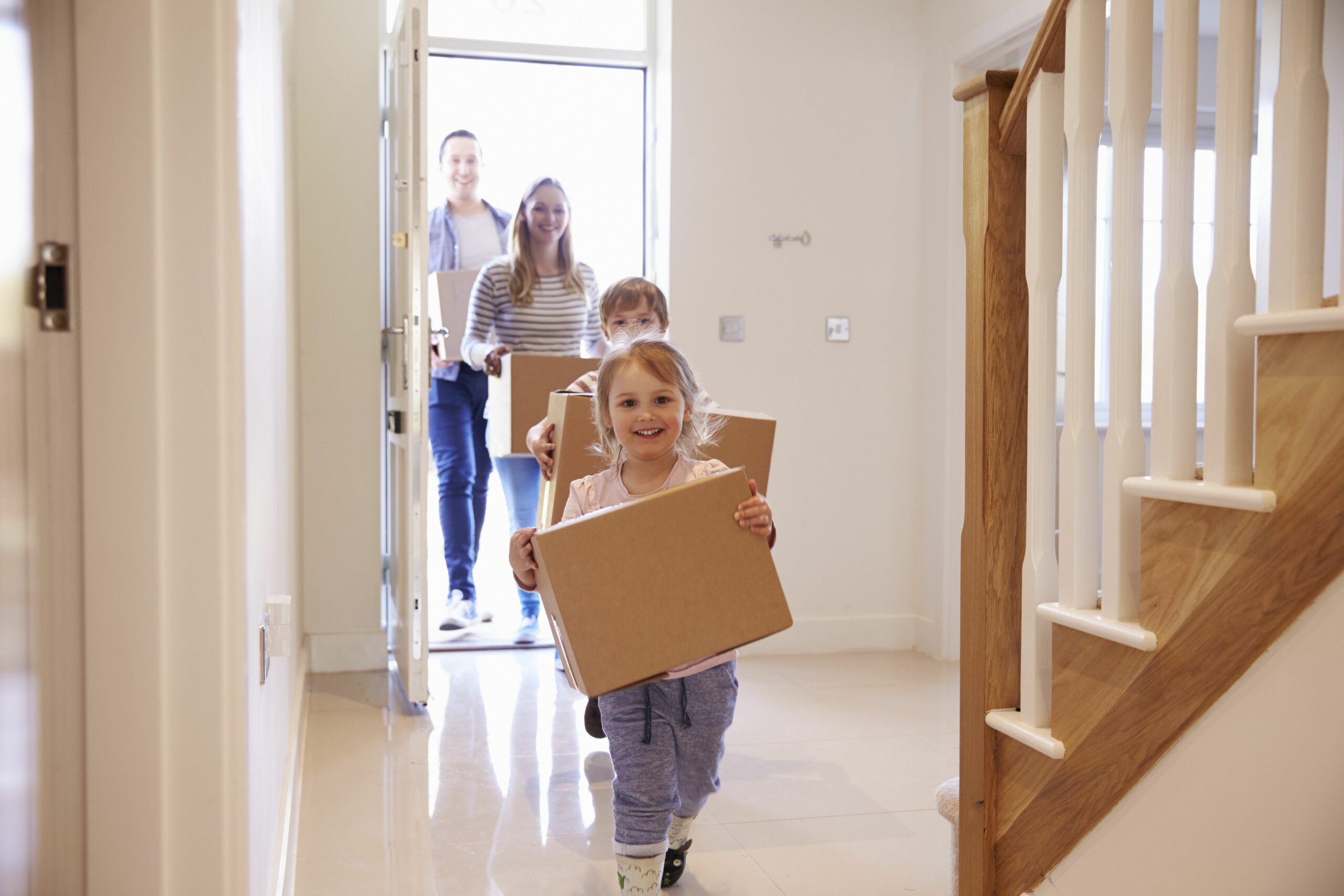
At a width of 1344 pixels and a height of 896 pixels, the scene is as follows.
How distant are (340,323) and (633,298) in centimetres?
133

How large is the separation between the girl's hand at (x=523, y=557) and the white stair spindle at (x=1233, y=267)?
90cm

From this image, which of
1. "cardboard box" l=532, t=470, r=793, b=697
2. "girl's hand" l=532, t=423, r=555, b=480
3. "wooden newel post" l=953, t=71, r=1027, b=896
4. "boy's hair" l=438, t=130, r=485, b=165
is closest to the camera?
"cardboard box" l=532, t=470, r=793, b=697

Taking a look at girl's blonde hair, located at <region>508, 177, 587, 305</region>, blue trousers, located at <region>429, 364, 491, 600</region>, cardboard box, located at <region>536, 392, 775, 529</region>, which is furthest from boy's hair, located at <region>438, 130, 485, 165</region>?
cardboard box, located at <region>536, 392, 775, 529</region>

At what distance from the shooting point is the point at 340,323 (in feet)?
11.1

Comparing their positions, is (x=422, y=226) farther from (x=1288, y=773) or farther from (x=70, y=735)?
(x=1288, y=773)

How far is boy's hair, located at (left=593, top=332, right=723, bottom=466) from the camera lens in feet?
5.51

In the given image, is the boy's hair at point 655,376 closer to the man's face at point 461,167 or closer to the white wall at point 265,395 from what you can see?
the white wall at point 265,395

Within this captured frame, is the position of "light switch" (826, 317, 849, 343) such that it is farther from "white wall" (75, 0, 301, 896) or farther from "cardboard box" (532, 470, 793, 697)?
"white wall" (75, 0, 301, 896)

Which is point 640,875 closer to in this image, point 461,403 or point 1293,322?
point 1293,322

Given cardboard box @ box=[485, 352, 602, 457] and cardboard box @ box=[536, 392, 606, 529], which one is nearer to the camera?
cardboard box @ box=[536, 392, 606, 529]

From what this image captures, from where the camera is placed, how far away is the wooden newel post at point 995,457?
157 cm

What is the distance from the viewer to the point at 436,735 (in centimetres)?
273

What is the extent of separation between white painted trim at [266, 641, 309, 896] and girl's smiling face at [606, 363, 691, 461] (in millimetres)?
829

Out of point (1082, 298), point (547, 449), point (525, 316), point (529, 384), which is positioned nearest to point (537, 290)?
point (525, 316)
